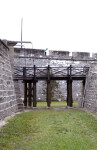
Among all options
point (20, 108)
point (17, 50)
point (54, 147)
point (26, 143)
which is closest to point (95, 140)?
point (54, 147)

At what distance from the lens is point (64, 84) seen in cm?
2453

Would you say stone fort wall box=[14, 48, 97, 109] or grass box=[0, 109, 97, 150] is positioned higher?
stone fort wall box=[14, 48, 97, 109]

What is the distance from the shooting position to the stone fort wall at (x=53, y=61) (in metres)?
23.0

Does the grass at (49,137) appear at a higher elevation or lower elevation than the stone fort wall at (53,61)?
lower

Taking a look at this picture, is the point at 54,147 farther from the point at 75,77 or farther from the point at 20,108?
the point at 75,77

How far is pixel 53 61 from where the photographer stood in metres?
23.5

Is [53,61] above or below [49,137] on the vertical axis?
above

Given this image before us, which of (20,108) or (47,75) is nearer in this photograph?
(20,108)

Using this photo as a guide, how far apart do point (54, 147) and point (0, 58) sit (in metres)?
6.53

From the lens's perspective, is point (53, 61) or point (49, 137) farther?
point (53, 61)

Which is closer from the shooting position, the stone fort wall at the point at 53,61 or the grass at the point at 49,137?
the grass at the point at 49,137

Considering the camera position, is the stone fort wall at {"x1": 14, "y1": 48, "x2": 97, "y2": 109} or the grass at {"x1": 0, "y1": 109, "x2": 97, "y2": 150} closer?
the grass at {"x1": 0, "y1": 109, "x2": 97, "y2": 150}

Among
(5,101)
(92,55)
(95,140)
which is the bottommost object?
(95,140)

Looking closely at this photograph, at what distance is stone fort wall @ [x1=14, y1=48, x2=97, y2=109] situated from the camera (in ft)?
75.4
